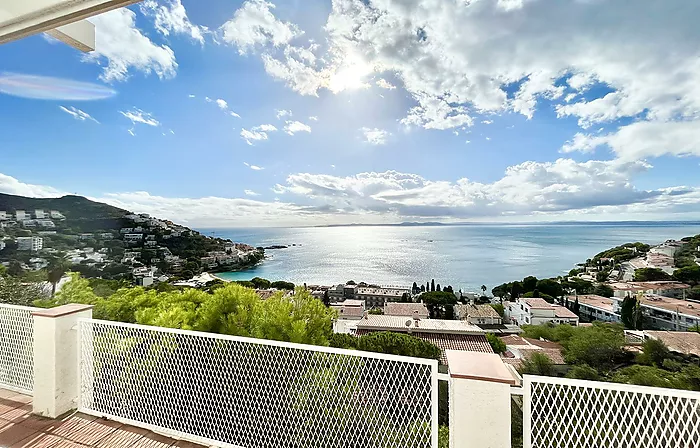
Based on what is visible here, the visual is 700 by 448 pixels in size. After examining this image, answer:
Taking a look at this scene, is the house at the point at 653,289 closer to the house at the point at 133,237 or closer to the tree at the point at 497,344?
the tree at the point at 497,344

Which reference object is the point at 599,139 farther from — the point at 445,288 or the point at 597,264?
the point at 445,288

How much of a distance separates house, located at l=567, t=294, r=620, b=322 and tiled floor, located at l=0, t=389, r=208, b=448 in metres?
6.75

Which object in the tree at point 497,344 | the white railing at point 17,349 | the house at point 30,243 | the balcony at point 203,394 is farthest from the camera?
the house at point 30,243

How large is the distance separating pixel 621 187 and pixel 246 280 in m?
8.63

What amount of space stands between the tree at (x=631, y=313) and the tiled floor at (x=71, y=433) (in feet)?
→ 22.1

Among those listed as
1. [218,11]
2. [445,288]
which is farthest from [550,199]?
[218,11]

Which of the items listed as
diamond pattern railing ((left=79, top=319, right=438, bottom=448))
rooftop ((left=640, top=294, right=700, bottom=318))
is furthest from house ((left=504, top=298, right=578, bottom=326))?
diamond pattern railing ((left=79, top=319, right=438, bottom=448))

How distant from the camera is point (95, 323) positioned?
5.94ft

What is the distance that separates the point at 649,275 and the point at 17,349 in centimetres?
829

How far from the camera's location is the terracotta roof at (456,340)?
5.66 metres

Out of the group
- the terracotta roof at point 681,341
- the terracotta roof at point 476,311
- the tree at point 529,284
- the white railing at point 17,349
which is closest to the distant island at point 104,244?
the terracotta roof at point 476,311

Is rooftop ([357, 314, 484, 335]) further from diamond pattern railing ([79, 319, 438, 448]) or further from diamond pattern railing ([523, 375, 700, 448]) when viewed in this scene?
diamond pattern railing ([523, 375, 700, 448])

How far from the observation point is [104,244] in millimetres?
8023

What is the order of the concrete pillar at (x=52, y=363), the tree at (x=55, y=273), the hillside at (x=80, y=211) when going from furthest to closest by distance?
the hillside at (x=80, y=211), the tree at (x=55, y=273), the concrete pillar at (x=52, y=363)
